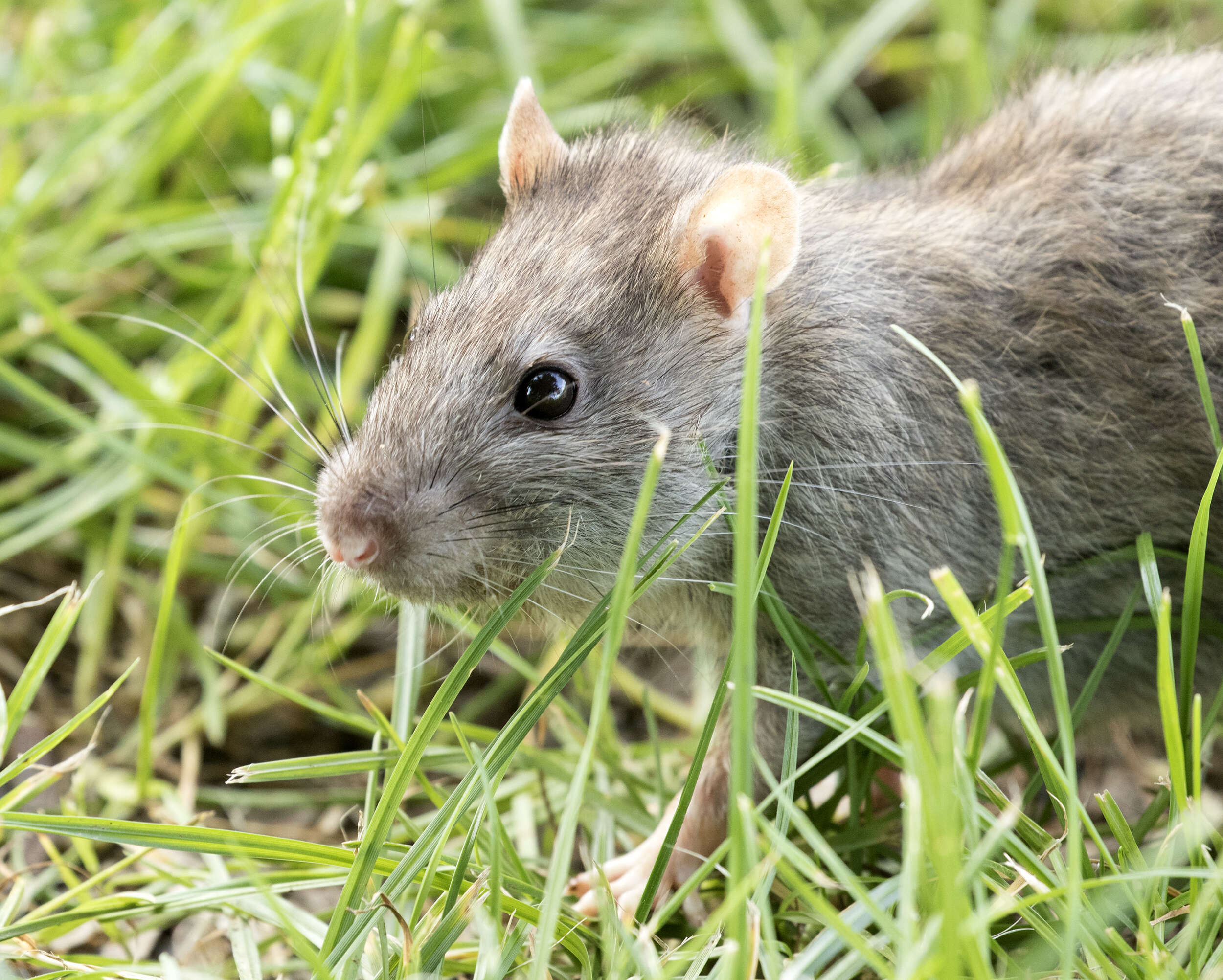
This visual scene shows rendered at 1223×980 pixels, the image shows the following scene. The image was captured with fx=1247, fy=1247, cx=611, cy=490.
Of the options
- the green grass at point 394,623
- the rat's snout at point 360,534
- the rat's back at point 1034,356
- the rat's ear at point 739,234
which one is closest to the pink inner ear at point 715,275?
the rat's ear at point 739,234

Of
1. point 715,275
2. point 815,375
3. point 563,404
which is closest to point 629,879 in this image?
point 563,404

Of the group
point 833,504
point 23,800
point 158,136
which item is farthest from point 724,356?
point 158,136

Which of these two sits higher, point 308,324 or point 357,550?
point 308,324

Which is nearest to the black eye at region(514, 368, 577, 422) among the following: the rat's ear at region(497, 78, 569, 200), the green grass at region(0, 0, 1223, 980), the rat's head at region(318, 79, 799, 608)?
the rat's head at region(318, 79, 799, 608)

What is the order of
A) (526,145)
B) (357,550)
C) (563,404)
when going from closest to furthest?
1. (357,550)
2. (563,404)
3. (526,145)

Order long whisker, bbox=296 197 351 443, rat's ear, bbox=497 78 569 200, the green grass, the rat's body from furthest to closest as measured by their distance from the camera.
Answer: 1. rat's ear, bbox=497 78 569 200
2. long whisker, bbox=296 197 351 443
3. the rat's body
4. the green grass

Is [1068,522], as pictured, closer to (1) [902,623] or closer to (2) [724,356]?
(1) [902,623]

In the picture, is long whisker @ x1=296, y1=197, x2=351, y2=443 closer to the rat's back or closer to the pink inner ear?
the pink inner ear

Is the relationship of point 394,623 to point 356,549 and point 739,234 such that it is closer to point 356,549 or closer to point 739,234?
point 356,549
